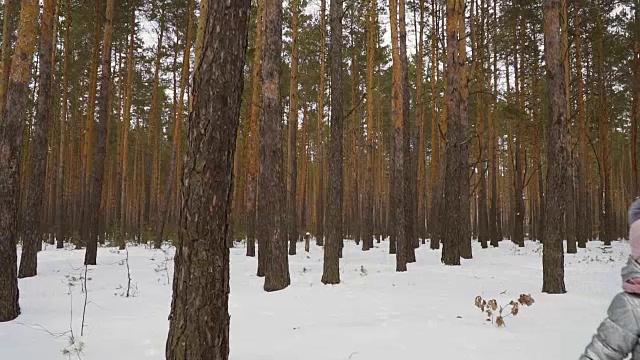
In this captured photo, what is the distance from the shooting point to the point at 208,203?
2.84 meters

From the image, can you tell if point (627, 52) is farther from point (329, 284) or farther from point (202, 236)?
point (202, 236)

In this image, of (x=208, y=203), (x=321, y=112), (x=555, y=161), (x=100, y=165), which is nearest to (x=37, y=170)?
(x=100, y=165)

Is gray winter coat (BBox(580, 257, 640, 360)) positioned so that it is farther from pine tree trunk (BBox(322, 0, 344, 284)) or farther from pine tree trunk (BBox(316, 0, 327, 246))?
pine tree trunk (BBox(316, 0, 327, 246))

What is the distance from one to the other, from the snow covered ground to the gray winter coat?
247cm

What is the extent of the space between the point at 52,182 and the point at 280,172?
23.6m

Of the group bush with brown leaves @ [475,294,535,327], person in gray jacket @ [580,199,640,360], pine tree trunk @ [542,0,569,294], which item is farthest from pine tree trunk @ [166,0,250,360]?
pine tree trunk @ [542,0,569,294]

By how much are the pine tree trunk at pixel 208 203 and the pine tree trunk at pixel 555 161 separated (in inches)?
242

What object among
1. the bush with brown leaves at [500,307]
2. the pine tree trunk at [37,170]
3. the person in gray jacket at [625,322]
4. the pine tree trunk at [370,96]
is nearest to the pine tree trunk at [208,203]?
the person in gray jacket at [625,322]

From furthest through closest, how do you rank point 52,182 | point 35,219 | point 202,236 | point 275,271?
point 52,182
point 35,219
point 275,271
point 202,236

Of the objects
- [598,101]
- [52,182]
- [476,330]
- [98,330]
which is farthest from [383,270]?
[52,182]

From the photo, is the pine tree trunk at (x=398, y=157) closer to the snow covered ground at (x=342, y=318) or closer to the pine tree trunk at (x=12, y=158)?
the snow covered ground at (x=342, y=318)

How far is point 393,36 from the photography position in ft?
37.8

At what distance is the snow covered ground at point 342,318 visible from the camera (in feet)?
13.8

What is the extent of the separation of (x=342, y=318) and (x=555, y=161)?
4548 millimetres
